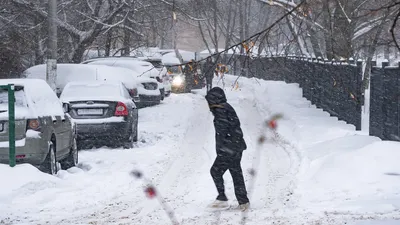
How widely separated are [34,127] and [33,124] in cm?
5

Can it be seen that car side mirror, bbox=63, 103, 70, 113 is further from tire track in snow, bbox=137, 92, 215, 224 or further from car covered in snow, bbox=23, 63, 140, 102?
car covered in snow, bbox=23, 63, 140, 102

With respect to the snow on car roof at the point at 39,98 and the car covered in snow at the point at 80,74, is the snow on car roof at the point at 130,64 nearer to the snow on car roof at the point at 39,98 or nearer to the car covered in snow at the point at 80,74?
the car covered in snow at the point at 80,74

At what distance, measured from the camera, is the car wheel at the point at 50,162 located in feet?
37.8

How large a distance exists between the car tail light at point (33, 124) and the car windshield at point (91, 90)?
4.63 meters

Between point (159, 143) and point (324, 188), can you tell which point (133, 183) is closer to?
point (324, 188)

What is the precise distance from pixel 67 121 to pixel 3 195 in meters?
3.42

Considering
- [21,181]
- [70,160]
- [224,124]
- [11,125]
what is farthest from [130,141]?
[224,124]

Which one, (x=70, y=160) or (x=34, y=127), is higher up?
(x=34, y=127)

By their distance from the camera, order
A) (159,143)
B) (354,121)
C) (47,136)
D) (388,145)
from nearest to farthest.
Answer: (47,136) < (388,145) < (159,143) < (354,121)

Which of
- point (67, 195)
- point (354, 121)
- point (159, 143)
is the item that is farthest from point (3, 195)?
point (354, 121)

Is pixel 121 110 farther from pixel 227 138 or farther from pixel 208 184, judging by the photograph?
pixel 227 138

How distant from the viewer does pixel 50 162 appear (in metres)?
11.6

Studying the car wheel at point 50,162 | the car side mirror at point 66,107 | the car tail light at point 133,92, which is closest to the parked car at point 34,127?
the car wheel at point 50,162

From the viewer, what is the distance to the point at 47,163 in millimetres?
11555
